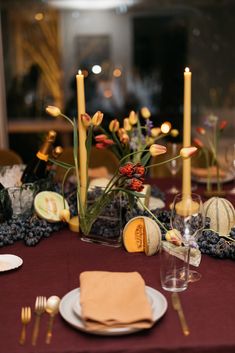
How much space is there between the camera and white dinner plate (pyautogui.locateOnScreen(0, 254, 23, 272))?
4.77 ft

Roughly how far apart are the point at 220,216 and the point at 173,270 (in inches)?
12.1

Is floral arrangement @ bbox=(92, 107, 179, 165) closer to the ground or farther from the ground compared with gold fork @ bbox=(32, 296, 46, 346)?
farther from the ground

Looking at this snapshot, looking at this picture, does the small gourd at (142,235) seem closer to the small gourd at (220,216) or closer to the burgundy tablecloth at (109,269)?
the burgundy tablecloth at (109,269)

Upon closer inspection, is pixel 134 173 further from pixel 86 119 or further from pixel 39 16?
pixel 39 16

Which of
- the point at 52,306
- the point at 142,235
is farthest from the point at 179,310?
the point at 142,235

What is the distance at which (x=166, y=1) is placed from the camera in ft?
13.9

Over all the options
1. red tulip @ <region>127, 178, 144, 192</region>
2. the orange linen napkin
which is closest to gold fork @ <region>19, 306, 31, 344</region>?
the orange linen napkin

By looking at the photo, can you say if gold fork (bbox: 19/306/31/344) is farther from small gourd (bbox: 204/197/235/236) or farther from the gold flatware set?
small gourd (bbox: 204/197/235/236)

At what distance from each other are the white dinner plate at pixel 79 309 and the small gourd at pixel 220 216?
394 mm

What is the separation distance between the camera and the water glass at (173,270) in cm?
134

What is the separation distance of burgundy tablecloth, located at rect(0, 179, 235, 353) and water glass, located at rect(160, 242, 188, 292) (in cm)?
2

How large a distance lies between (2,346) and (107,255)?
521 millimetres

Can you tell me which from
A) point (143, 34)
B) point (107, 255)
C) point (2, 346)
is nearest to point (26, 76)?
point (143, 34)

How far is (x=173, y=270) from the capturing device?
1.37m
